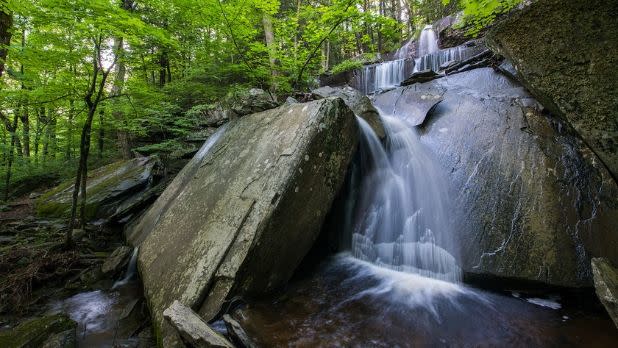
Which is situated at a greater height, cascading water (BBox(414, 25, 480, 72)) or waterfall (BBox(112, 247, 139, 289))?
cascading water (BBox(414, 25, 480, 72))

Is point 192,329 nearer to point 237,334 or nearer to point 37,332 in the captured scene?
point 237,334

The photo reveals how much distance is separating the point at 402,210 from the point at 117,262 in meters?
4.77

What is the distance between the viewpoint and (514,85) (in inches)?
243

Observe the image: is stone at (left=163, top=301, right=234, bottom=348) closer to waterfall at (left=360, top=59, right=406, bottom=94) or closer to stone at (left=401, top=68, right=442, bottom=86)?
stone at (left=401, top=68, right=442, bottom=86)

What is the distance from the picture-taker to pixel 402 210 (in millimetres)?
4996

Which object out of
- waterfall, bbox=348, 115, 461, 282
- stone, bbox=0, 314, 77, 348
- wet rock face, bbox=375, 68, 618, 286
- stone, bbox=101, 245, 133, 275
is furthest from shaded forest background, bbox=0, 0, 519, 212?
stone, bbox=0, 314, 77, 348

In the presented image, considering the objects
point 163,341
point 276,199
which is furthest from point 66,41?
point 163,341

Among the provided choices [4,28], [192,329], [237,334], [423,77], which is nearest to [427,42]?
[423,77]

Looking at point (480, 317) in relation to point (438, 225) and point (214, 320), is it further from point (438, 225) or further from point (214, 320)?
point (214, 320)

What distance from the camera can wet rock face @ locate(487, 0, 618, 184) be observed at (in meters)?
3.44

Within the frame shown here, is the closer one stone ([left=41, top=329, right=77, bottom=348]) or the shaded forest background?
stone ([left=41, top=329, right=77, bottom=348])

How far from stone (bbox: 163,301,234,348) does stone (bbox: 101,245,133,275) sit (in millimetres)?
2541

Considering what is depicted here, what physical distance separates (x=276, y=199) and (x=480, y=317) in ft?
8.85

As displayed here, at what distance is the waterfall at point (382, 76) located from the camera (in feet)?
38.9
